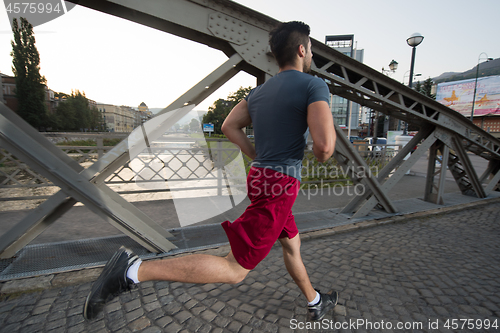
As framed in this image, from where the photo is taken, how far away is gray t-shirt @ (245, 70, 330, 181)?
1.63 meters

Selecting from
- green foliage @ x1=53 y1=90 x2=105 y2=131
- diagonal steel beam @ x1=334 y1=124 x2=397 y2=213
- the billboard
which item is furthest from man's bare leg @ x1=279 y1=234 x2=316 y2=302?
the billboard

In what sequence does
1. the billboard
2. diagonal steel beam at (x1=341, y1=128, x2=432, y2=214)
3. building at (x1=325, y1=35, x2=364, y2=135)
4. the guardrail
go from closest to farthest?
diagonal steel beam at (x1=341, y1=128, x2=432, y2=214) → the guardrail → the billboard → building at (x1=325, y1=35, x2=364, y2=135)

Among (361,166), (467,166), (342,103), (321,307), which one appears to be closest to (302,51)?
(321,307)

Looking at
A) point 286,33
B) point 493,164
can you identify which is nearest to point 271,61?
point 286,33

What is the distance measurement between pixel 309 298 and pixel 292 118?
1.43m

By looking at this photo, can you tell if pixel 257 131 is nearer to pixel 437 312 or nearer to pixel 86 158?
pixel 437 312

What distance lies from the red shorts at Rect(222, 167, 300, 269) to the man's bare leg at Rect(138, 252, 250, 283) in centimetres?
10

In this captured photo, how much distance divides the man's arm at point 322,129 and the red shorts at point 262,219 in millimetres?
316

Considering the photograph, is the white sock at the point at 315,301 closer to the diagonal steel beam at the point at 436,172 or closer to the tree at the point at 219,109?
the diagonal steel beam at the point at 436,172

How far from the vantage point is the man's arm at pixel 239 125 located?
1.99m

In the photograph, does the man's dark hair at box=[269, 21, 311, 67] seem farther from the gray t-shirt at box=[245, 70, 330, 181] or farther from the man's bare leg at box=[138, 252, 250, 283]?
the man's bare leg at box=[138, 252, 250, 283]

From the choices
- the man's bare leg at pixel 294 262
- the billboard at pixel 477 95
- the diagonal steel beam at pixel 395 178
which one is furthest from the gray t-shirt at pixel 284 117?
the billboard at pixel 477 95

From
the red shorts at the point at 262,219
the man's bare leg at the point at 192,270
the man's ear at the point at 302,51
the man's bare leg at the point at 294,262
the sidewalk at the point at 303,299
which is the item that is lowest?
the sidewalk at the point at 303,299

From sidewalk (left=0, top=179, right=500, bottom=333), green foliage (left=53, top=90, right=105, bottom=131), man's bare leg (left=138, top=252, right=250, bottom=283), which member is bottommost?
sidewalk (left=0, top=179, right=500, bottom=333)
